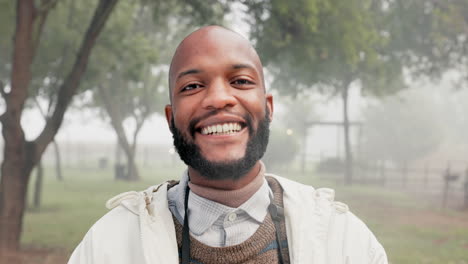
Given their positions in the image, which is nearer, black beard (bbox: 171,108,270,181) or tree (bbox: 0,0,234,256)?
black beard (bbox: 171,108,270,181)

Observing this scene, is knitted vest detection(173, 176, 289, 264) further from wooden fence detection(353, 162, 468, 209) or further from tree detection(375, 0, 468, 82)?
tree detection(375, 0, 468, 82)

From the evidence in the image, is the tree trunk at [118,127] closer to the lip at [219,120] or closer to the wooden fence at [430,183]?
the wooden fence at [430,183]

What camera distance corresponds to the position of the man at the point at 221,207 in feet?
6.49

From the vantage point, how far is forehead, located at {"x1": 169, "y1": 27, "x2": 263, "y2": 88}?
2051 mm

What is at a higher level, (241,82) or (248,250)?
(241,82)

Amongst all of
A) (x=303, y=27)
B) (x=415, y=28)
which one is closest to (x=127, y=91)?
(x=415, y=28)

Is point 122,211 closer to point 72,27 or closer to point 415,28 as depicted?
point 72,27

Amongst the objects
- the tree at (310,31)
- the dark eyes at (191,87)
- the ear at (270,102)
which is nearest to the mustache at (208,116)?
the dark eyes at (191,87)

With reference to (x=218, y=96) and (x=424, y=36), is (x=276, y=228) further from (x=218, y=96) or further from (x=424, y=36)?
(x=424, y=36)

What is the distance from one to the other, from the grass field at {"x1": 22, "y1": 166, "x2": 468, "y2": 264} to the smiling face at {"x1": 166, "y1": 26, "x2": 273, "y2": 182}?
7.80 m

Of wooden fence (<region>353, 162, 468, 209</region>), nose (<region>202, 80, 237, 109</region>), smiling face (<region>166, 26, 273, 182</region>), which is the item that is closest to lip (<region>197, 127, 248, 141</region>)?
smiling face (<region>166, 26, 273, 182</region>)

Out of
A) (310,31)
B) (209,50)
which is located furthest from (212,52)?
(310,31)

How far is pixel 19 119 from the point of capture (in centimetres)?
841

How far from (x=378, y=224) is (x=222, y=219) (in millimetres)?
12184
